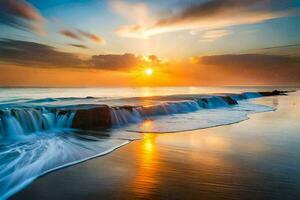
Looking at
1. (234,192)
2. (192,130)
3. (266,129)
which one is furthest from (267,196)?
(266,129)

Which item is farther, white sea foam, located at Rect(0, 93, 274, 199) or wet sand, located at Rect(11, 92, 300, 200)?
white sea foam, located at Rect(0, 93, 274, 199)

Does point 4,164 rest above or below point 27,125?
below

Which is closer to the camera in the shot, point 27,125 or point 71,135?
point 71,135

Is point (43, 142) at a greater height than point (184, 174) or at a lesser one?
greater

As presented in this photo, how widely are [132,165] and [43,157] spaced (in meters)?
2.67

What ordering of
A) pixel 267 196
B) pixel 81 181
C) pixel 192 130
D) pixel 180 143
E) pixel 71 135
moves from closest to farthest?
1. pixel 267 196
2. pixel 81 181
3. pixel 180 143
4. pixel 71 135
5. pixel 192 130

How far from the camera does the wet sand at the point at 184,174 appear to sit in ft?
16.1

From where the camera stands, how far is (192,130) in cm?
1226

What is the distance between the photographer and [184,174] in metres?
5.96

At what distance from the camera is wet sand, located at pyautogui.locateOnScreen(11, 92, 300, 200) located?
16.1 feet

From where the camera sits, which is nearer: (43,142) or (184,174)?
(184,174)

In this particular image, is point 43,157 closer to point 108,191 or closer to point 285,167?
point 108,191

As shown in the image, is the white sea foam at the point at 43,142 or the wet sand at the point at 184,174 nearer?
the wet sand at the point at 184,174

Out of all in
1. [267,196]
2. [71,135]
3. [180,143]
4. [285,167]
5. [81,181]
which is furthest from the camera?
[71,135]
